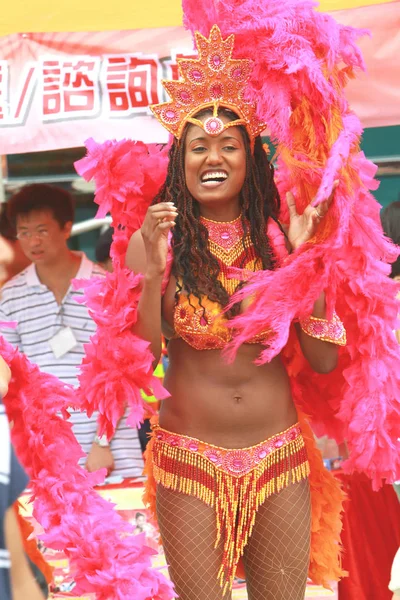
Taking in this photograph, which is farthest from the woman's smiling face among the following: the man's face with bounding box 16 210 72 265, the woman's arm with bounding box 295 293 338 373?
the man's face with bounding box 16 210 72 265

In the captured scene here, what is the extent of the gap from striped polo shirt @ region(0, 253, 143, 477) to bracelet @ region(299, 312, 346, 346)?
2.04 m

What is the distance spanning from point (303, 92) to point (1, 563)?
183 centimetres

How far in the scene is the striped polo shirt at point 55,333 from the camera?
478 centimetres

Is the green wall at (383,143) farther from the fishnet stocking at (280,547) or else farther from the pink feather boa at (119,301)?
the fishnet stocking at (280,547)

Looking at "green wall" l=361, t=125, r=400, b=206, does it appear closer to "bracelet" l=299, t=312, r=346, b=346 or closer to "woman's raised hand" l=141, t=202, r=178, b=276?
"bracelet" l=299, t=312, r=346, b=346

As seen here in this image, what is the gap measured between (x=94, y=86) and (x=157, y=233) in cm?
162

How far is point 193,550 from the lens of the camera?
2799 mm

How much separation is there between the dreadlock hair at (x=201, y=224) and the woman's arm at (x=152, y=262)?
0.33ft

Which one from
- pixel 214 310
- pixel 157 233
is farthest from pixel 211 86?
pixel 214 310

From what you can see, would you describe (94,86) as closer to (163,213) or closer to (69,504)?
(163,213)

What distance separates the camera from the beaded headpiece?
9.70 ft

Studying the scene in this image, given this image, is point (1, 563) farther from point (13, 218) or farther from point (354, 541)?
point (13, 218)

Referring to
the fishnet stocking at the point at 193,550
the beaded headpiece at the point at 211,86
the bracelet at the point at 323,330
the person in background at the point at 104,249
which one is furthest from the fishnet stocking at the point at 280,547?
the person in background at the point at 104,249

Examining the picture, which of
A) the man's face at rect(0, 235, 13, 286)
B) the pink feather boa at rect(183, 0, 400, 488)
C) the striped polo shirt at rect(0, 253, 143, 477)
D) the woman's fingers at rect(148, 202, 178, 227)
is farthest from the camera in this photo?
the striped polo shirt at rect(0, 253, 143, 477)
